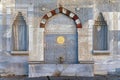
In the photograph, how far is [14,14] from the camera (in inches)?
637

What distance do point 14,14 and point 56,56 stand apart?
8.42 ft

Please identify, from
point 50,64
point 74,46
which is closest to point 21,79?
point 50,64

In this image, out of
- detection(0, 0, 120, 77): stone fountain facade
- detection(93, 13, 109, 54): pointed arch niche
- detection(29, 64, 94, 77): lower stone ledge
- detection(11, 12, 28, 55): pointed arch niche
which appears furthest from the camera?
detection(93, 13, 109, 54): pointed arch niche

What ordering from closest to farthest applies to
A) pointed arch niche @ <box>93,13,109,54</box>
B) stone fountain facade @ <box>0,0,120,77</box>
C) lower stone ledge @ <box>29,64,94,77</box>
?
lower stone ledge @ <box>29,64,94,77</box>, stone fountain facade @ <box>0,0,120,77</box>, pointed arch niche @ <box>93,13,109,54</box>

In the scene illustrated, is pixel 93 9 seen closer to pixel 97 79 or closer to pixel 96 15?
pixel 96 15

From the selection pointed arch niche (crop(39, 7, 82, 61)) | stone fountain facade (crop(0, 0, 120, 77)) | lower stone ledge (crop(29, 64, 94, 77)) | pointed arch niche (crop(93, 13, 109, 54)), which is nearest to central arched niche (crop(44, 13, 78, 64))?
stone fountain facade (crop(0, 0, 120, 77))

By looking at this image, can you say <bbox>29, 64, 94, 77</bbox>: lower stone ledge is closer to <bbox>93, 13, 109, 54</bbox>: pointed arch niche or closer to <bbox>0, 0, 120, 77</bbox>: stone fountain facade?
<bbox>0, 0, 120, 77</bbox>: stone fountain facade

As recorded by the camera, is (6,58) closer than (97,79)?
Result: No

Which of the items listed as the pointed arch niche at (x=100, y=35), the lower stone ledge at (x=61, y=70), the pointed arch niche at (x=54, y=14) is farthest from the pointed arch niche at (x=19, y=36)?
the pointed arch niche at (x=100, y=35)

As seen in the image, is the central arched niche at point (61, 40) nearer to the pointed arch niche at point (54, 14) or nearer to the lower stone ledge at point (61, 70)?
the pointed arch niche at point (54, 14)

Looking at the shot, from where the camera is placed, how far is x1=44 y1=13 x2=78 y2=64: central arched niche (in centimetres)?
1631

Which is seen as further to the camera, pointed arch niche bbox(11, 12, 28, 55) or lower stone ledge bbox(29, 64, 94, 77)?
pointed arch niche bbox(11, 12, 28, 55)

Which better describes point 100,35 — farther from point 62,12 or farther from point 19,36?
point 19,36

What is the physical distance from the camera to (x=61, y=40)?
16.4 m
